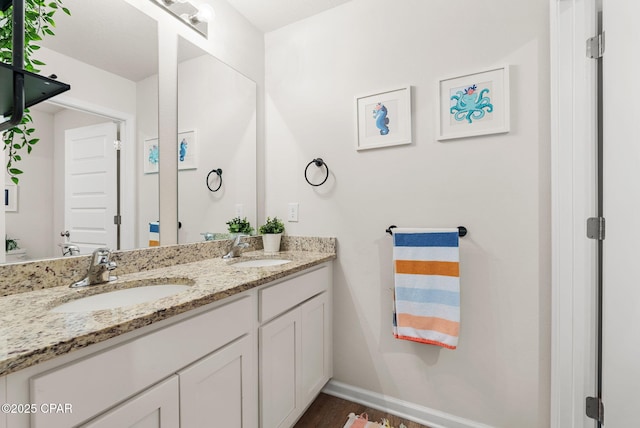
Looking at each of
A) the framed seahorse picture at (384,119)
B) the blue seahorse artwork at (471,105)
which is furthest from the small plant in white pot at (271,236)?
the blue seahorse artwork at (471,105)

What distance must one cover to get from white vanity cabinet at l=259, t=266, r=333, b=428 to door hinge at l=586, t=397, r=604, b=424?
1.24 metres

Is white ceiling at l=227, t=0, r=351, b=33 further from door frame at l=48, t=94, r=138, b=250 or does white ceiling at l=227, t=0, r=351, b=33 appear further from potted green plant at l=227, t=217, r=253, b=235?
potted green plant at l=227, t=217, r=253, b=235

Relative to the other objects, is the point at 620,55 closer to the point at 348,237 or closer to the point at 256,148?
the point at 348,237

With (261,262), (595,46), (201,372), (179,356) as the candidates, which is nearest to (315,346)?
(261,262)

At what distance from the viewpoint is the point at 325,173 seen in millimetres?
1924

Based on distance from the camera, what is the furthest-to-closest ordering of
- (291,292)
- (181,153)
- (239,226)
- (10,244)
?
1. (239,226)
2. (181,153)
3. (291,292)
4. (10,244)

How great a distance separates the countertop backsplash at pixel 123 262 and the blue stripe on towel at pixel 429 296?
0.50 m

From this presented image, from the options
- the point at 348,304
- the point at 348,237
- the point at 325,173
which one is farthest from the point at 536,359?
the point at 325,173

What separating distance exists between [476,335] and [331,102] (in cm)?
158

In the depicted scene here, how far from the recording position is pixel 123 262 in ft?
4.14

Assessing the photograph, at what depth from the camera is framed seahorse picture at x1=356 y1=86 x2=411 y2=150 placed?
65.7 inches

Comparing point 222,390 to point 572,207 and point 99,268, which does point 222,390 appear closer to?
point 99,268

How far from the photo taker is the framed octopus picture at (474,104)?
1.45 metres

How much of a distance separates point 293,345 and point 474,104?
1.52m
